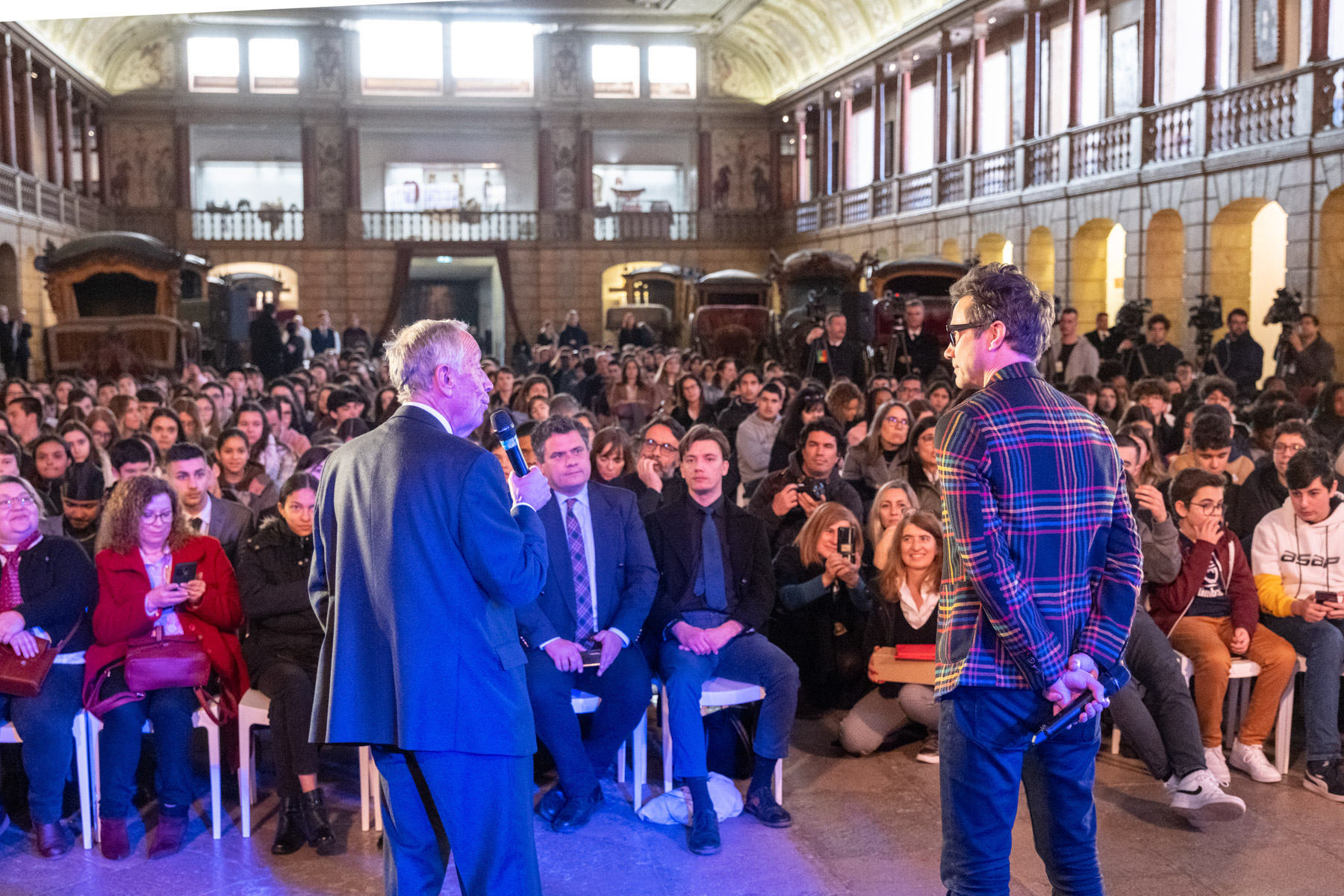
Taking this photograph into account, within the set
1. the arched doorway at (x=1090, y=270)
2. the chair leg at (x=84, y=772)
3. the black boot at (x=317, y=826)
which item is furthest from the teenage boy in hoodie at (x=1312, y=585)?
the arched doorway at (x=1090, y=270)

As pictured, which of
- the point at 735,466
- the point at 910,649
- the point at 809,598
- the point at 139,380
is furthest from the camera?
the point at 139,380

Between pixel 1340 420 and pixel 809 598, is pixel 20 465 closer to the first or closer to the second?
pixel 809 598

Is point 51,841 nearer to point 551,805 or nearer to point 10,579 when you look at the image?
point 10,579

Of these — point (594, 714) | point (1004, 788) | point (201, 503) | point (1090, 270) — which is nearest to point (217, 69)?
point (1090, 270)

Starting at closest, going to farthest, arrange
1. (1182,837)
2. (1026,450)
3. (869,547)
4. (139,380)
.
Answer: (1026,450)
(1182,837)
(869,547)
(139,380)

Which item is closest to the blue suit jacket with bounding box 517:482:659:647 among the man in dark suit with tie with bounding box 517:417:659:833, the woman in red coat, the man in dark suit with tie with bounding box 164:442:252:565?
the man in dark suit with tie with bounding box 517:417:659:833

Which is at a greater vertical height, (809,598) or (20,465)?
(20,465)

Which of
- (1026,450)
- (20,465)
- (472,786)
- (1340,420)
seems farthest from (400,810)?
(1340,420)

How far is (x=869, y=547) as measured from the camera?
18.3 ft

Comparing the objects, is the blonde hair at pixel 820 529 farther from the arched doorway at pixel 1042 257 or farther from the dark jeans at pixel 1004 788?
the arched doorway at pixel 1042 257

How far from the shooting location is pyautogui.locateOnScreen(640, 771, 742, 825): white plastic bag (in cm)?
417

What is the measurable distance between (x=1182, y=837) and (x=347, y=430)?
17.2ft

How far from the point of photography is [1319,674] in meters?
4.55

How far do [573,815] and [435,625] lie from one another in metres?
1.78
